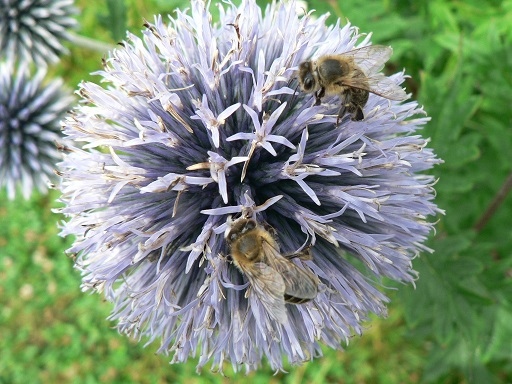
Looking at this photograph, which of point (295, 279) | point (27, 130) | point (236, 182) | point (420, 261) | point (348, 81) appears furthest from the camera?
point (27, 130)

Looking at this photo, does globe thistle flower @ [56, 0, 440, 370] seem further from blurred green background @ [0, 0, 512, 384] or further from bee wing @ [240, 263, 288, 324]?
blurred green background @ [0, 0, 512, 384]

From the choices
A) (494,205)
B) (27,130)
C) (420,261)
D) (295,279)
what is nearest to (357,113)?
(295,279)

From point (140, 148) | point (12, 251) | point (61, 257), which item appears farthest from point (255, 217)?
point (12, 251)

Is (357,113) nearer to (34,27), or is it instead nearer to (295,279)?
(295,279)

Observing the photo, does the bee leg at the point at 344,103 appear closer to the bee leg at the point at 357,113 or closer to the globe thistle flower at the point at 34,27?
the bee leg at the point at 357,113

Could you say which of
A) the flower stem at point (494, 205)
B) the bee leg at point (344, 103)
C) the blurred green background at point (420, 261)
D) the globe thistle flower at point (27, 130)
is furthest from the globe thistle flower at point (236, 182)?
the globe thistle flower at point (27, 130)
